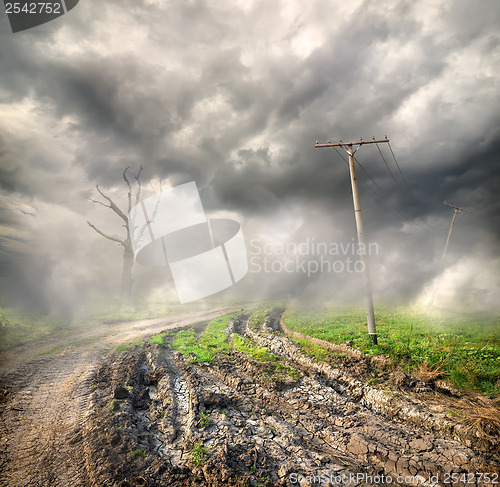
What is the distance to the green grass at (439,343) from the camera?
766cm

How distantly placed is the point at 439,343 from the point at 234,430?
959 cm

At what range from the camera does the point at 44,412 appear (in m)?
7.09

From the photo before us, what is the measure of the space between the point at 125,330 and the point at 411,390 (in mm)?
20174

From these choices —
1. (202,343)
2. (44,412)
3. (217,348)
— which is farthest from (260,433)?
(202,343)

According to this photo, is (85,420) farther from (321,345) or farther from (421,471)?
(321,345)

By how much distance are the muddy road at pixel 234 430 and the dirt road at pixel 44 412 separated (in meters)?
0.03

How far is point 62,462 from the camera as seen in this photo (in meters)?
5.12

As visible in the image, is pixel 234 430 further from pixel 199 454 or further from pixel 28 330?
pixel 28 330

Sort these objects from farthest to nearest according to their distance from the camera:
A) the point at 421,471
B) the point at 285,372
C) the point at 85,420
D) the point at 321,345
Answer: the point at 321,345, the point at 285,372, the point at 85,420, the point at 421,471

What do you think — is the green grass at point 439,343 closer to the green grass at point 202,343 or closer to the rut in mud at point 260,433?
the rut in mud at point 260,433

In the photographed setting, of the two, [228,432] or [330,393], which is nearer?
[228,432]

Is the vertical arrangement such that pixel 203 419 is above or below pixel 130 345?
below

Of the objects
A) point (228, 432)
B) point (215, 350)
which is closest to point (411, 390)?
point (228, 432)

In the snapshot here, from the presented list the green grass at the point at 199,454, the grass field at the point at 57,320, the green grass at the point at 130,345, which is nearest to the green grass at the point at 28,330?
the grass field at the point at 57,320
